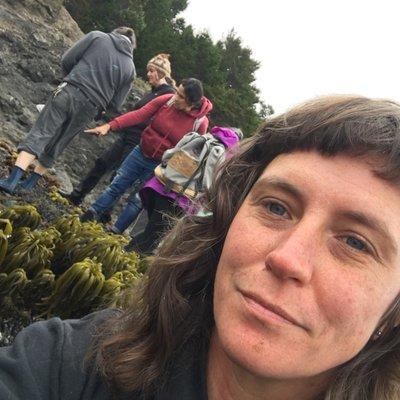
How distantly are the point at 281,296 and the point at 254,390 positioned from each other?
0.43 m

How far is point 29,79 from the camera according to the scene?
1091 cm

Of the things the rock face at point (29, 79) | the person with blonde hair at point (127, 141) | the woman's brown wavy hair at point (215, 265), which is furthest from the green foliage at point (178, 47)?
the woman's brown wavy hair at point (215, 265)

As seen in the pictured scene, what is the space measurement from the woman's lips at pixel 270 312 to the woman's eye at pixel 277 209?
0.33m

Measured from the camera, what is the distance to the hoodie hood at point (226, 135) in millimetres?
5500

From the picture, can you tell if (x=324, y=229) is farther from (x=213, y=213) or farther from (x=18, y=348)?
(x=18, y=348)

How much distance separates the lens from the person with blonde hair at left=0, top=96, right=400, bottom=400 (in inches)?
59.3

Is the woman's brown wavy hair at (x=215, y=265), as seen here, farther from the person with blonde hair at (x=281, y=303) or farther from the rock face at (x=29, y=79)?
the rock face at (x=29, y=79)

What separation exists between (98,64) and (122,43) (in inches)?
19.3

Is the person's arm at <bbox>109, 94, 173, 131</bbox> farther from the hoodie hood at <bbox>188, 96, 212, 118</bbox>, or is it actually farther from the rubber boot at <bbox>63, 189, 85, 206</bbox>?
the rubber boot at <bbox>63, 189, 85, 206</bbox>

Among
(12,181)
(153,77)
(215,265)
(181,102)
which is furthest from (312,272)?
(153,77)

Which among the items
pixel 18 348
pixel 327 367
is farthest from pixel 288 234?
pixel 18 348

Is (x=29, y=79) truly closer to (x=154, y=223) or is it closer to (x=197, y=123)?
(x=197, y=123)

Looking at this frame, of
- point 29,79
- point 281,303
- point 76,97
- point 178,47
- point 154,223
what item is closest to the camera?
point 281,303

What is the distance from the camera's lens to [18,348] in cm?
162
